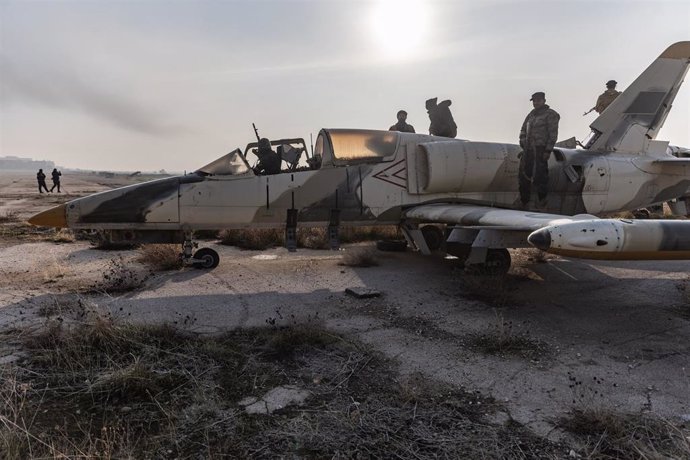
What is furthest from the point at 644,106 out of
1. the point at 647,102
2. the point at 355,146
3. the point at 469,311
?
the point at 469,311

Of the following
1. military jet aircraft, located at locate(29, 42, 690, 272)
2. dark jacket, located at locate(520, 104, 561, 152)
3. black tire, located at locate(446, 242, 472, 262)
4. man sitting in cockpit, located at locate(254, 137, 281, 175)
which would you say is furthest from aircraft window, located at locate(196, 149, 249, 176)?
dark jacket, located at locate(520, 104, 561, 152)

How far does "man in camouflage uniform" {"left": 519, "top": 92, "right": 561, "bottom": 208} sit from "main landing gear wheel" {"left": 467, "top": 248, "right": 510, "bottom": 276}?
213cm

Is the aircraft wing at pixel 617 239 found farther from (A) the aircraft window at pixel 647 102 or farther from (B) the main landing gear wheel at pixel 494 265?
(A) the aircraft window at pixel 647 102

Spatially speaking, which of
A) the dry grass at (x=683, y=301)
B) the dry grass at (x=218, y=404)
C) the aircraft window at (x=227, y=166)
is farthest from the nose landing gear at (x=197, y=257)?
the dry grass at (x=683, y=301)

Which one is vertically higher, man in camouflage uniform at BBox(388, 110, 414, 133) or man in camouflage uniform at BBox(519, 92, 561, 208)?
man in camouflage uniform at BBox(388, 110, 414, 133)

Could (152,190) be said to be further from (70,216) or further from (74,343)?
(74,343)

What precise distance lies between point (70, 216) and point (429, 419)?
716 centimetres

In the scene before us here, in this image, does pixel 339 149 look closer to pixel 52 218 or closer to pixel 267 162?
pixel 267 162

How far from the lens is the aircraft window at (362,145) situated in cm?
918

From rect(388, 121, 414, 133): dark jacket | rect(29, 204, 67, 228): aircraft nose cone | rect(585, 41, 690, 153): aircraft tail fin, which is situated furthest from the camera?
rect(388, 121, 414, 133): dark jacket

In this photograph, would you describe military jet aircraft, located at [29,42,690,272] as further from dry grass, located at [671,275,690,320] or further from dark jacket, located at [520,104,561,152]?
dry grass, located at [671,275,690,320]

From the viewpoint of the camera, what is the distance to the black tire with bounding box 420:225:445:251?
1124cm

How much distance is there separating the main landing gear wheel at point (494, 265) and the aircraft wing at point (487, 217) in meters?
0.73

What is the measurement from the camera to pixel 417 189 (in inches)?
377
